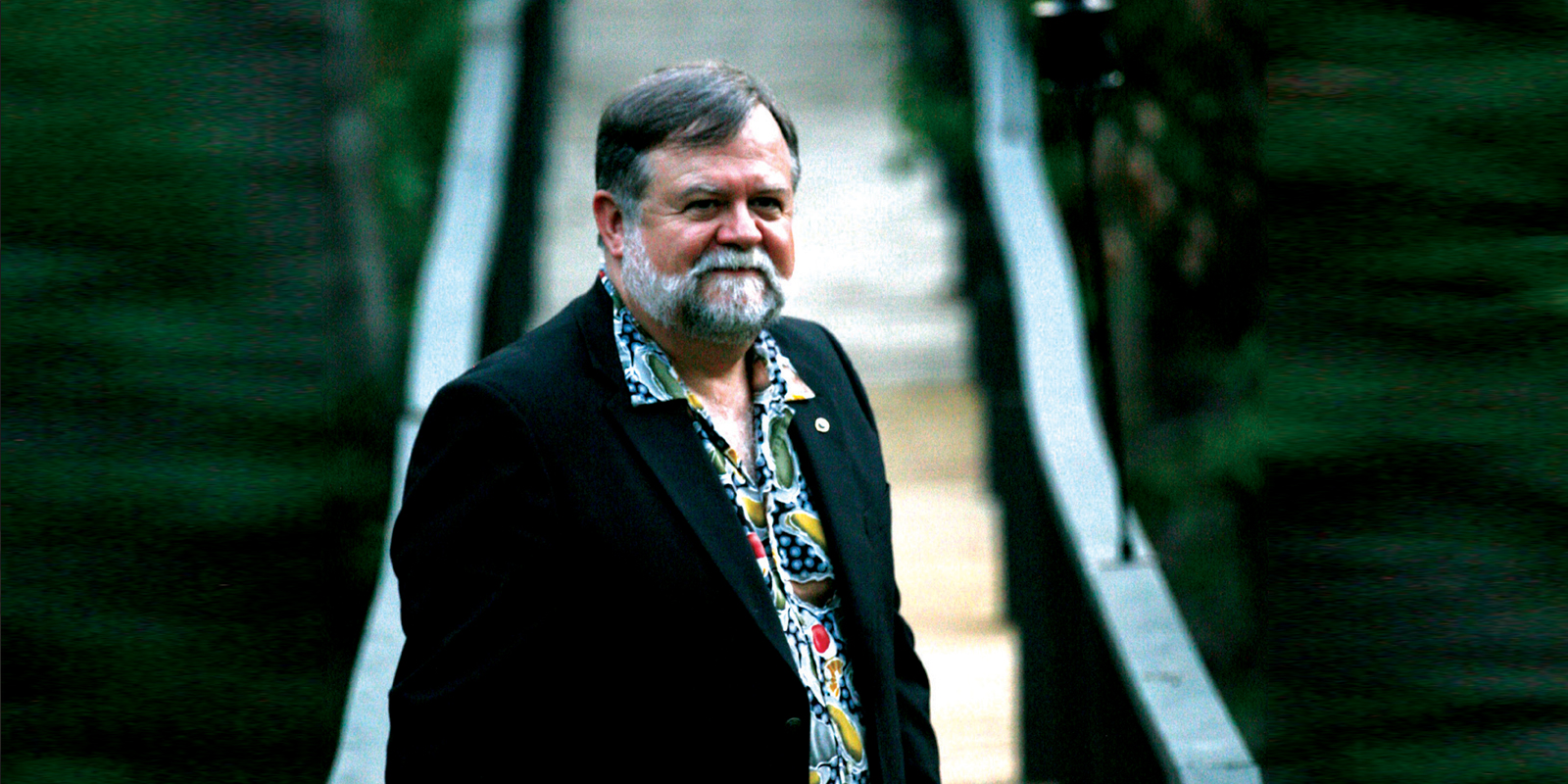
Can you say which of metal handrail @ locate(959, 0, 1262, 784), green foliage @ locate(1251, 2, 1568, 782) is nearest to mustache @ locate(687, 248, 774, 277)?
green foliage @ locate(1251, 2, 1568, 782)

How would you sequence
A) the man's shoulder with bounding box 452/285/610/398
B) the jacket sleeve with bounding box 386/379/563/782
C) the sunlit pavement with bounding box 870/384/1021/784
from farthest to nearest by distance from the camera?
the sunlit pavement with bounding box 870/384/1021/784 → the man's shoulder with bounding box 452/285/610/398 → the jacket sleeve with bounding box 386/379/563/782

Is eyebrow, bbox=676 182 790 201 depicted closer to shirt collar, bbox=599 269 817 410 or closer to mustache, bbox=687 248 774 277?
mustache, bbox=687 248 774 277

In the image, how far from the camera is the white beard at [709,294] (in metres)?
2.17

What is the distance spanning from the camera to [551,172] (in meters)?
7.48

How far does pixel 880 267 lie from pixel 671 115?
5.41m

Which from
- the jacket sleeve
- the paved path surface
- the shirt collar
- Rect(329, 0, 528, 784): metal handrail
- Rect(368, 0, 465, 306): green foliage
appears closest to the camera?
the jacket sleeve

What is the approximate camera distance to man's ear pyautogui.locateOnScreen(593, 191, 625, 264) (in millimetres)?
2230

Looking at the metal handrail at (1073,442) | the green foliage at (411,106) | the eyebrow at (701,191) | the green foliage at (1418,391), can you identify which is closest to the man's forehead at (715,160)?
the eyebrow at (701,191)

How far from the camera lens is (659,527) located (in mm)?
2113

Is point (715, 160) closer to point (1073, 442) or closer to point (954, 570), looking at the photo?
point (1073, 442)

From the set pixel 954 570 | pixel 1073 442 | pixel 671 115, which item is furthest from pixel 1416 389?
pixel 954 570

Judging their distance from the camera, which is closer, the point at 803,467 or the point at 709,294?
the point at 709,294

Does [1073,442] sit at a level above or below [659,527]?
below

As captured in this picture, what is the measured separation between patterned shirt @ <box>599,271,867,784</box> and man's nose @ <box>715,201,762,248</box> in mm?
166
